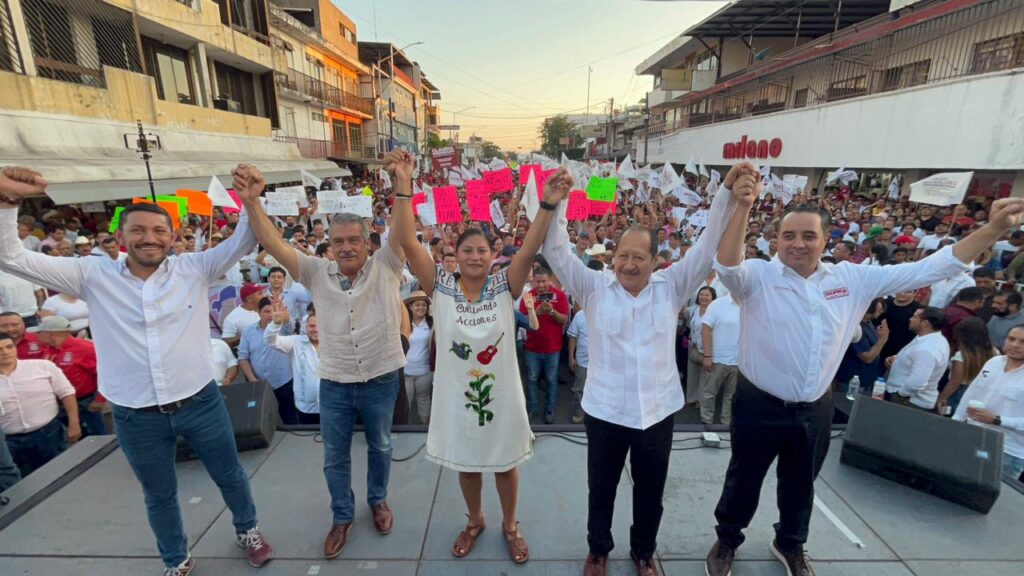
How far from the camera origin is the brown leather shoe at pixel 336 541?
284 centimetres

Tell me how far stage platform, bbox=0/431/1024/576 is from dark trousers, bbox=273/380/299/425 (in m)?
0.98

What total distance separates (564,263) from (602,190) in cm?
823

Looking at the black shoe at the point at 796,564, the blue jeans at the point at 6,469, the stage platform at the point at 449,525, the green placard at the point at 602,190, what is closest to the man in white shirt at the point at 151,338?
the stage platform at the point at 449,525

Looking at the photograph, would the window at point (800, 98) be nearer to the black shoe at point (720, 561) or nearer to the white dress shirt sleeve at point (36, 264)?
the black shoe at point (720, 561)

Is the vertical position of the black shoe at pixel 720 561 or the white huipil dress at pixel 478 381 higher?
the white huipil dress at pixel 478 381

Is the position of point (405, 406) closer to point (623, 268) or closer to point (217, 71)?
point (623, 268)

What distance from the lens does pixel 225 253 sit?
2652 mm

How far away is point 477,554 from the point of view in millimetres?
2883

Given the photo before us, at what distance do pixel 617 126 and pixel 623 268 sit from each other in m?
69.1

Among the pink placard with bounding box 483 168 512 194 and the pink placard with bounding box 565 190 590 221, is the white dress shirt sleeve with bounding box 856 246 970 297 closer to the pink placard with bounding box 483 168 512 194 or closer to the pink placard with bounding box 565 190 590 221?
the pink placard with bounding box 565 190 590 221

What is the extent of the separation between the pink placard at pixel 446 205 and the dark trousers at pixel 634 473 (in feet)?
21.0

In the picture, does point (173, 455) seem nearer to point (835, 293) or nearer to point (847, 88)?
point (835, 293)

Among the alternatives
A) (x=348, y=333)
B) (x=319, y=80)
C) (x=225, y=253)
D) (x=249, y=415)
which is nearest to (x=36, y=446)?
(x=249, y=415)

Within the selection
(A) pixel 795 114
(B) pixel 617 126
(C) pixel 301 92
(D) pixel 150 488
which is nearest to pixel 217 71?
(C) pixel 301 92
